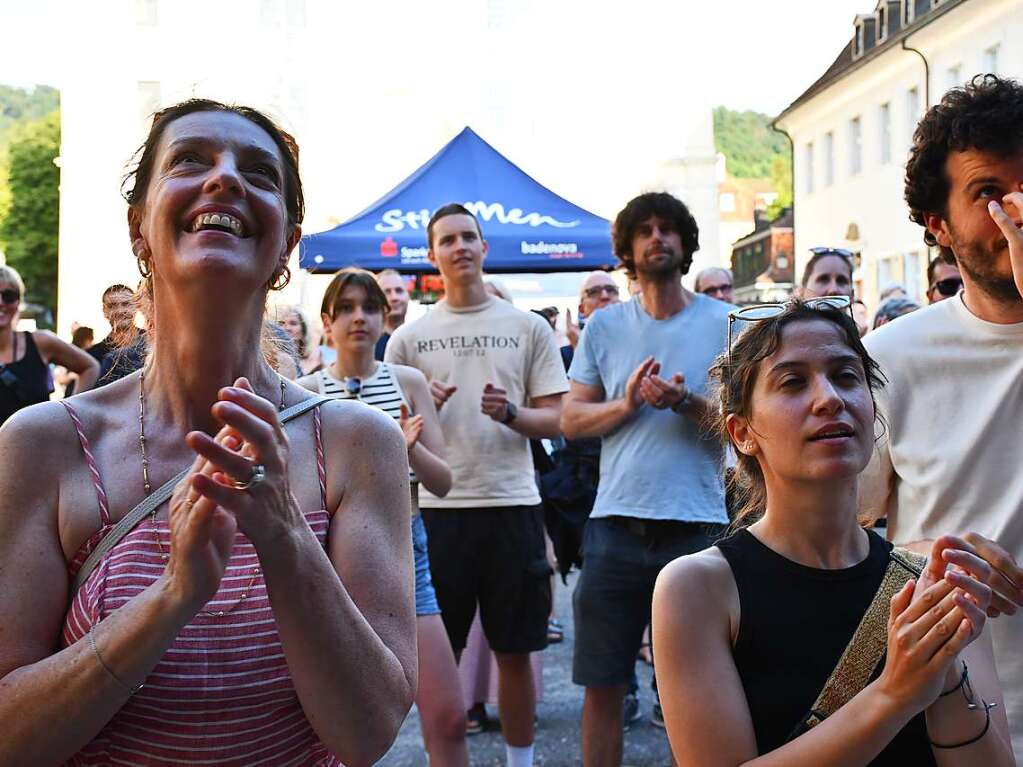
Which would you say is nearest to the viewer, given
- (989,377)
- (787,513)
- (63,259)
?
(787,513)

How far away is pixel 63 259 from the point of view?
42031 mm

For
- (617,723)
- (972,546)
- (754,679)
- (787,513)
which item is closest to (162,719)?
(754,679)

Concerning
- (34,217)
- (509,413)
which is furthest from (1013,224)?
(34,217)

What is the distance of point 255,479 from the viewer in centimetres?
178

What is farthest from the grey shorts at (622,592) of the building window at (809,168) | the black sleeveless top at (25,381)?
the building window at (809,168)

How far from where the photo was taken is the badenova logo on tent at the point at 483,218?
42.1 ft

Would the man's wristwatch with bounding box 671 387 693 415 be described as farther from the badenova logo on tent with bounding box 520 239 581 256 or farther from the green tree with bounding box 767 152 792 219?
the green tree with bounding box 767 152 792 219

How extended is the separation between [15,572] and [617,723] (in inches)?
140

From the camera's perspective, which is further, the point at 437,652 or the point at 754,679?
the point at 437,652

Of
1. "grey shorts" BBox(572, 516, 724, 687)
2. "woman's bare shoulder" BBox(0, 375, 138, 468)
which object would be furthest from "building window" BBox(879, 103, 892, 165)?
"woman's bare shoulder" BBox(0, 375, 138, 468)

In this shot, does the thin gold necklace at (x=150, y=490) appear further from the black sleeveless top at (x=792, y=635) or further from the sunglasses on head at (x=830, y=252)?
the sunglasses on head at (x=830, y=252)

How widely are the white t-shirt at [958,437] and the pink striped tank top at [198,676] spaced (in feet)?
5.07

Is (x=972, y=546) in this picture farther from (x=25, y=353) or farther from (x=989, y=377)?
(x=25, y=353)

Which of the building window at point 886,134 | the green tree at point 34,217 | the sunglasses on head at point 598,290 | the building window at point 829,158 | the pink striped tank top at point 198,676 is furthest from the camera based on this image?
the green tree at point 34,217
